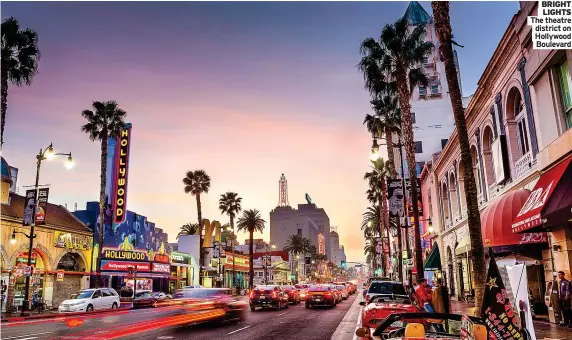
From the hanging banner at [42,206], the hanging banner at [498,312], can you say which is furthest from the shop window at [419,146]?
the hanging banner at [498,312]

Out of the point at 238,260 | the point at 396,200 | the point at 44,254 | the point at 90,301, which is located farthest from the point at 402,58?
the point at 238,260

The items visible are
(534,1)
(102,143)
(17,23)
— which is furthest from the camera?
(102,143)

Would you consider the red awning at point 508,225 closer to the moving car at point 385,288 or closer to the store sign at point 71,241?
the moving car at point 385,288

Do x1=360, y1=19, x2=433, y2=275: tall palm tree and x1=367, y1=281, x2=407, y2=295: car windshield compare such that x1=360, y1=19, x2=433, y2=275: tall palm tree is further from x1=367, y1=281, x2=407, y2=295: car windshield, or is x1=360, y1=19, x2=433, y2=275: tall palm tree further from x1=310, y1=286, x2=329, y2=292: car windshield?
x1=310, y1=286, x2=329, y2=292: car windshield

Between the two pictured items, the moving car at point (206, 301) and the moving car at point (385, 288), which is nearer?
the moving car at point (385, 288)

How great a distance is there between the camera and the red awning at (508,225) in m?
16.5

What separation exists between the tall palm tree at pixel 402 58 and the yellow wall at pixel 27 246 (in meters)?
27.6

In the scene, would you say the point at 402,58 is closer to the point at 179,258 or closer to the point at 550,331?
the point at 550,331

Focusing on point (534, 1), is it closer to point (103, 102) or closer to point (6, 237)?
→ point (6, 237)

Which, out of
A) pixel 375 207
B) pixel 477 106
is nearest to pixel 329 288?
pixel 477 106

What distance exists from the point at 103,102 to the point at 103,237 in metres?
13.1

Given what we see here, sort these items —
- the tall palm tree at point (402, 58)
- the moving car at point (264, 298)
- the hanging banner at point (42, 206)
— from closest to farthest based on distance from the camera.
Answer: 1. the tall palm tree at point (402, 58)
2. the moving car at point (264, 298)
3. the hanging banner at point (42, 206)

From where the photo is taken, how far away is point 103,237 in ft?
140

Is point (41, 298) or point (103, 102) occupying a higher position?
point (103, 102)
